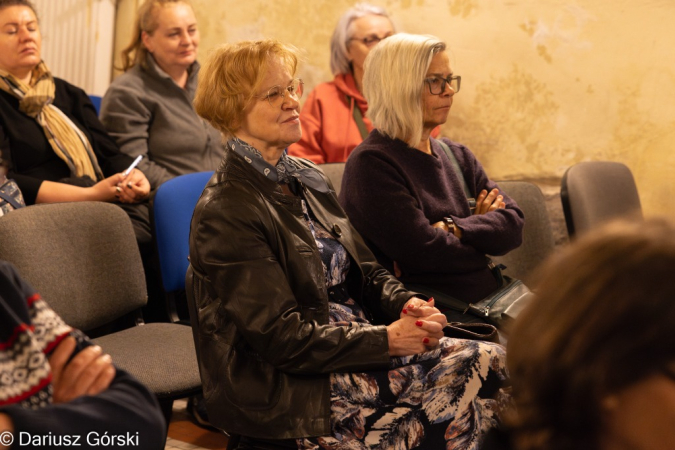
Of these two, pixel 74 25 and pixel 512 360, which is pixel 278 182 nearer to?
pixel 512 360

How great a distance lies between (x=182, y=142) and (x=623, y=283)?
131 inches

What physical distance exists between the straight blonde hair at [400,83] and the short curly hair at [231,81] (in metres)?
0.64

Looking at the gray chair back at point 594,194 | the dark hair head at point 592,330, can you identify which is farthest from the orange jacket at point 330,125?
the dark hair head at point 592,330

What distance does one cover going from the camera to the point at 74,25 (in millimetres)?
4902

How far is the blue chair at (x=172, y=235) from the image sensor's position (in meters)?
2.85

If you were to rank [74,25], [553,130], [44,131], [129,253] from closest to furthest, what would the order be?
1. [129,253]
2. [44,131]
3. [553,130]
4. [74,25]

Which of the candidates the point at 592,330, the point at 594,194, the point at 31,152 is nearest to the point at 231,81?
the point at 31,152

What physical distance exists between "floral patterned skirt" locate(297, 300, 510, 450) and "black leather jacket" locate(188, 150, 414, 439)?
0.16 ft

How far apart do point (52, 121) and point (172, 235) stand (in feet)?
3.21

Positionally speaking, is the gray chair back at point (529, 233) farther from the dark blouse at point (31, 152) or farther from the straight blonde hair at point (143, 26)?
the straight blonde hair at point (143, 26)

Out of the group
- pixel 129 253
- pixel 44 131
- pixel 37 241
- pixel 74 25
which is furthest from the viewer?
pixel 74 25

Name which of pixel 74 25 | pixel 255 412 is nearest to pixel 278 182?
pixel 255 412

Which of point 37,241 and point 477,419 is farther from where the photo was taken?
point 37,241

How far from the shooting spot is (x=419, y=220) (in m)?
2.51
